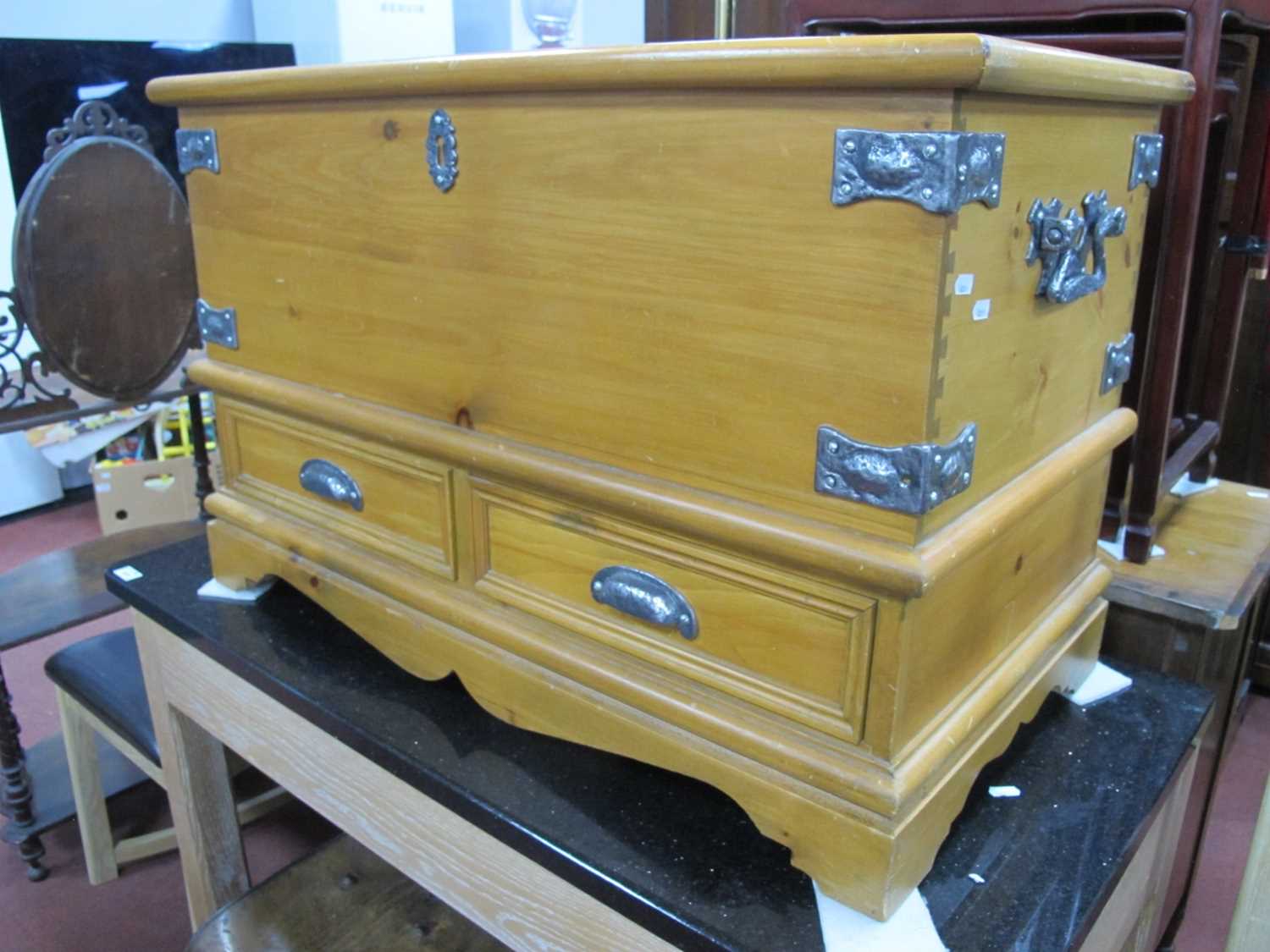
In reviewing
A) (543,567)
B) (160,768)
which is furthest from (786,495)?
(160,768)

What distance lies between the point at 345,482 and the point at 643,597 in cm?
36

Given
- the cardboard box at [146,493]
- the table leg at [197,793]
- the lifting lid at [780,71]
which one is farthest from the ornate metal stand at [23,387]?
the cardboard box at [146,493]

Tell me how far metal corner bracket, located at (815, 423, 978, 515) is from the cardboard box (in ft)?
7.97

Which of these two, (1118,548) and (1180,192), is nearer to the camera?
(1180,192)

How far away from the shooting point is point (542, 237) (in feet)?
2.43

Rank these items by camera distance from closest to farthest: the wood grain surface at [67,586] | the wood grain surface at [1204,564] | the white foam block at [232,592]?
the wood grain surface at [1204,564], the white foam block at [232,592], the wood grain surface at [67,586]

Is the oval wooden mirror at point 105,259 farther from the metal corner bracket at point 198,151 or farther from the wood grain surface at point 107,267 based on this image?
the metal corner bracket at point 198,151

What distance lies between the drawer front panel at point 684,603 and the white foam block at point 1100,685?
1.25 feet

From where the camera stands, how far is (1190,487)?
1.30m

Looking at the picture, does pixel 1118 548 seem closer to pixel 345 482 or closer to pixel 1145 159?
pixel 1145 159

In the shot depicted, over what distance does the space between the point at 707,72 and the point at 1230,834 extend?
1671 mm

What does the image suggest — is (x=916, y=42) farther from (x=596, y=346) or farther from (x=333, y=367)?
(x=333, y=367)

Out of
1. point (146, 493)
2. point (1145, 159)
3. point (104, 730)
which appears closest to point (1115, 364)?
point (1145, 159)

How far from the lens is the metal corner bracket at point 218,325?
1.03 m
